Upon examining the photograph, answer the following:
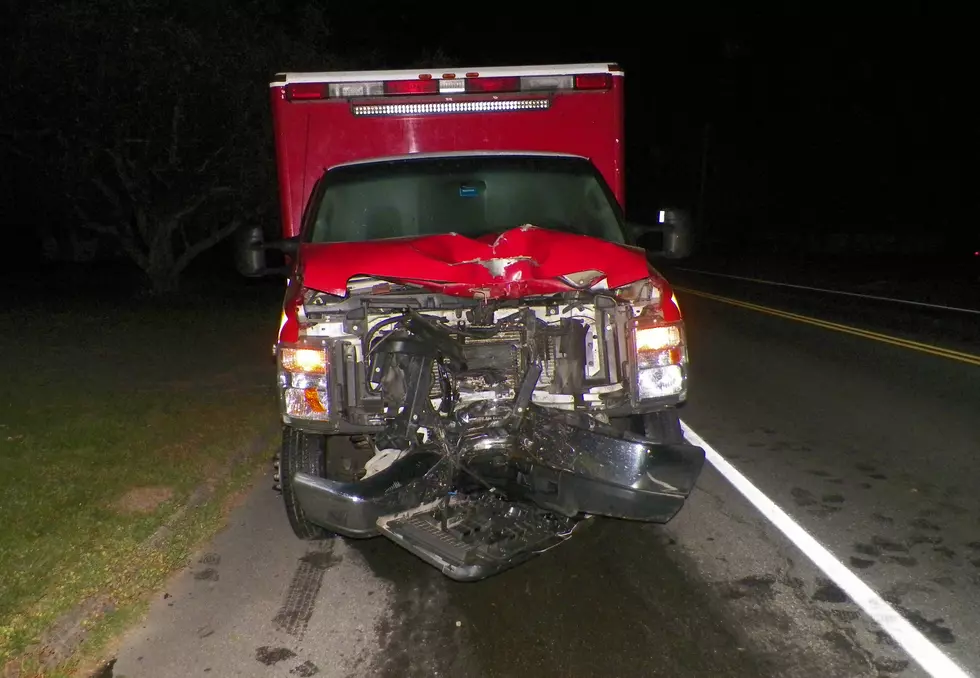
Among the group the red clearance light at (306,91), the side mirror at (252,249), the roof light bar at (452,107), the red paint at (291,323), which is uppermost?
the red clearance light at (306,91)

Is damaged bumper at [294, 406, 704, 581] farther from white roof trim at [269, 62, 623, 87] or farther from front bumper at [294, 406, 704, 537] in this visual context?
white roof trim at [269, 62, 623, 87]

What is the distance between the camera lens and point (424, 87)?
352 inches

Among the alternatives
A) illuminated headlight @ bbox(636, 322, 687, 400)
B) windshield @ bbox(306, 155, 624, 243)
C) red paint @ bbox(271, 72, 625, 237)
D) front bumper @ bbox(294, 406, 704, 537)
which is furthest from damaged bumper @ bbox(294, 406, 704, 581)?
red paint @ bbox(271, 72, 625, 237)

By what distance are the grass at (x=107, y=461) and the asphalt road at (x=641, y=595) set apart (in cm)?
32

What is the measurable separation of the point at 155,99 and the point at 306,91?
13.2 metres

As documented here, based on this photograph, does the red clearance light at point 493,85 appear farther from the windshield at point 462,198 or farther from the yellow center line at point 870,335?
the yellow center line at point 870,335

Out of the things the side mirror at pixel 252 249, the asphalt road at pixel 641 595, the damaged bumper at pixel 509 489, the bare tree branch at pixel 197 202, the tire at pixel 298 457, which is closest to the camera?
the asphalt road at pixel 641 595

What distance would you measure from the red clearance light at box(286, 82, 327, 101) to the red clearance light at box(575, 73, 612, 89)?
2.31 meters

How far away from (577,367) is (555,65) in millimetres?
4612

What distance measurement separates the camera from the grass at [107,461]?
5227mm

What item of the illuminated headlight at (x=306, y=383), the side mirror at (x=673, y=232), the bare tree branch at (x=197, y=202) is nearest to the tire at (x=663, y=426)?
the side mirror at (x=673, y=232)

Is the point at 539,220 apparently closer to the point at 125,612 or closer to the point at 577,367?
the point at 577,367

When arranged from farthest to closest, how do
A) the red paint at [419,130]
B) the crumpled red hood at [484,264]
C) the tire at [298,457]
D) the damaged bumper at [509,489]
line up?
the red paint at [419,130] → the tire at [298,457] → the crumpled red hood at [484,264] → the damaged bumper at [509,489]

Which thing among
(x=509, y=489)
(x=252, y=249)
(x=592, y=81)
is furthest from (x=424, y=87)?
(x=509, y=489)
